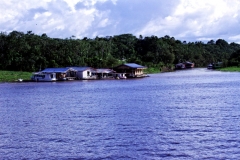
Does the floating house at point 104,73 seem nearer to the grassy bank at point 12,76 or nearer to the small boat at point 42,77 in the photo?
the small boat at point 42,77

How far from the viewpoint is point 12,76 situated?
289 feet

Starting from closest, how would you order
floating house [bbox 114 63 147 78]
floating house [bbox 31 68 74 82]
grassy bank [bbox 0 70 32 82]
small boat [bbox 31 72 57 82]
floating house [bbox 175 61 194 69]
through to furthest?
grassy bank [bbox 0 70 32 82] → small boat [bbox 31 72 57 82] → floating house [bbox 31 68 74 82] → floating house [bbox 114 63 147 78] → floating house [bbox 175 61 194 69]

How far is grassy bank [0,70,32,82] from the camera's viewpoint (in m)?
85.8

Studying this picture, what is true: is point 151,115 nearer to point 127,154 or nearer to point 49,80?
point 127,154

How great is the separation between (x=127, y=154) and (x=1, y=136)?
31.7 ft

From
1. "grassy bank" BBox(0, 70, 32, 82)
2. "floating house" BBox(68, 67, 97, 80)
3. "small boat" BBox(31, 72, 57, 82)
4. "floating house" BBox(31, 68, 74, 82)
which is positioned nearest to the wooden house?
"floating house" BBox(31, 68, 74, 82)

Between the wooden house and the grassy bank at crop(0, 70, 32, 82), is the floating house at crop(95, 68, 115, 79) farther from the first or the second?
the grassy bank at crop(0, 70, 32, 82)

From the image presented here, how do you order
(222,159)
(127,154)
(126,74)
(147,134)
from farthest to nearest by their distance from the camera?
(126,74), (147,134), (127,154), (222,159)

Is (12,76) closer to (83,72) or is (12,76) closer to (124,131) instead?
(83,72)

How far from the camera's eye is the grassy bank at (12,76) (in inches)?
3377

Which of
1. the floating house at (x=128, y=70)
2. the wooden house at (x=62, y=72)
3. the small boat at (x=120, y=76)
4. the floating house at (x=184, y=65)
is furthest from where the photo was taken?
the floating house at (x=184, y=65)

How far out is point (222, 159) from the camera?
61.9 feet

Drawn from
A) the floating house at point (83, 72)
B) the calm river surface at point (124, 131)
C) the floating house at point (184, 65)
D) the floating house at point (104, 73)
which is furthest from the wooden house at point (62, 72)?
the floating house at point (184, 65)

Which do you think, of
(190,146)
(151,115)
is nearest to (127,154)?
(190,146)
